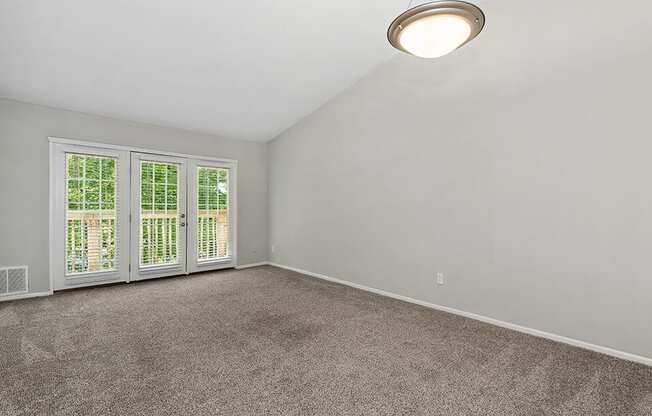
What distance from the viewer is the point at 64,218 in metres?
4.19

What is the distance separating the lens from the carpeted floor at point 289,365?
1.87 m

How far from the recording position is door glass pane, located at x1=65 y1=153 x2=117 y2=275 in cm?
428

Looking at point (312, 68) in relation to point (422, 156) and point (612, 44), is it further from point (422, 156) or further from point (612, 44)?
point (612, 44)

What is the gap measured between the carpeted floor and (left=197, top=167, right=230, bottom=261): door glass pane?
1.95m

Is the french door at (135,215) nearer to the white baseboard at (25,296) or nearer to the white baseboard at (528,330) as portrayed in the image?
the white baseboard at (25,296)

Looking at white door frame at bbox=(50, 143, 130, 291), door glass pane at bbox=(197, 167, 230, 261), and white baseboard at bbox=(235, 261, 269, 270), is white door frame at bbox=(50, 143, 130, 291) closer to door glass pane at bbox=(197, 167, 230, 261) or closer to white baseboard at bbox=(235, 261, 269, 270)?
door glass pane at bbox=(197, 167, 230, 261)

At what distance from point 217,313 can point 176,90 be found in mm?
2946

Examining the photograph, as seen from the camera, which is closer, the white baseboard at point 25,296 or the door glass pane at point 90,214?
the white baseboard at point 25,296

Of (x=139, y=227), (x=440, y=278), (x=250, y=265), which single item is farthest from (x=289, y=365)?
(x=250, y=265)

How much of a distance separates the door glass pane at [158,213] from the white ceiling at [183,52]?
821 millimetres

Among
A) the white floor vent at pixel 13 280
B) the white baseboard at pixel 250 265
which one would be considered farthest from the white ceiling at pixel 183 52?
the white baseboard at pixel 250 265

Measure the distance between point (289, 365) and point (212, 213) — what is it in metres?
3.90

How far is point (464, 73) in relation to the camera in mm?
3432

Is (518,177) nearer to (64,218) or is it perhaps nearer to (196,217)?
(196,217)
